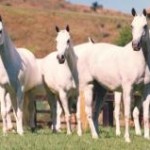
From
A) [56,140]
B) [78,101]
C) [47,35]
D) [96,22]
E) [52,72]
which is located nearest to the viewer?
[56,140]

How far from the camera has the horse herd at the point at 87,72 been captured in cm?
1420

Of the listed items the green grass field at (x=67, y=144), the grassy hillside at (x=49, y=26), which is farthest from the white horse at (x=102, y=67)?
the grassy hillside at (x=49, y=26)

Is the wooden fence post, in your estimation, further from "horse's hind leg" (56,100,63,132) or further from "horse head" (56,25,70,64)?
"horse head" (56,25,70,64)

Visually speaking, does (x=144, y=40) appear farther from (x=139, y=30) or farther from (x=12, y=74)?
(x=12, y=74)

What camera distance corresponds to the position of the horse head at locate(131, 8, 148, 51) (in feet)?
44.9

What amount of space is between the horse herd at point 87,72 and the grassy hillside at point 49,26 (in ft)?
232

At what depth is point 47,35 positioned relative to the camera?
9238 centimetres

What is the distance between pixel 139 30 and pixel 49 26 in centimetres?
8290

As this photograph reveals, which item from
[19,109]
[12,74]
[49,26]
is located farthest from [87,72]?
[49,26]

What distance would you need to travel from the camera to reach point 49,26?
96.4 meters

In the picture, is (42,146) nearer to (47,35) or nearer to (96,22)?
(47,35)

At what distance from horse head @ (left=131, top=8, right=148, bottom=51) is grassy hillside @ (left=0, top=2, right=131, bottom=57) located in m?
73.1

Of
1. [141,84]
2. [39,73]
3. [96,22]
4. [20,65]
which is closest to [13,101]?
[20,65]

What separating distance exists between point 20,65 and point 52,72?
1.58 meters
